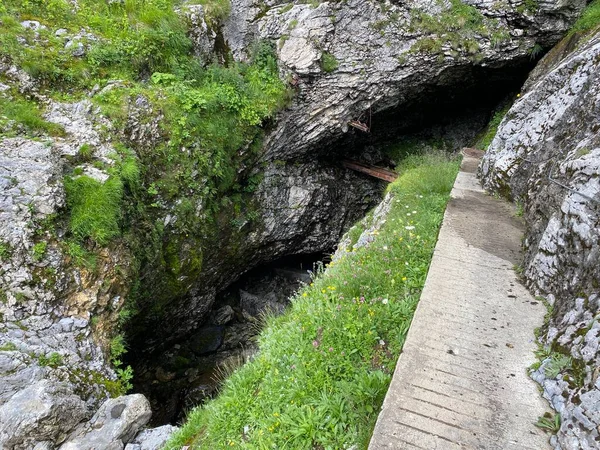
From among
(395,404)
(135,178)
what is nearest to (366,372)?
(395,404)

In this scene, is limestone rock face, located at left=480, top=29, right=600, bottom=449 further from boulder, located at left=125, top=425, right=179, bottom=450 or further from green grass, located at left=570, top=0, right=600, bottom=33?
boulder, located at left=125, top=425, right=179, bottom=450

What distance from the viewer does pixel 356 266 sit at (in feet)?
13.9

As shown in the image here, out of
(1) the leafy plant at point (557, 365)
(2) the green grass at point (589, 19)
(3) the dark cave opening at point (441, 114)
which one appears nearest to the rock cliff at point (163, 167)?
(3) the dark cave opening at point (441, 114)

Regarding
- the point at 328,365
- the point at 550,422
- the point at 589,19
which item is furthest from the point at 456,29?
the point at 550,422

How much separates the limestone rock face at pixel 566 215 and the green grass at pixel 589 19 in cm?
291

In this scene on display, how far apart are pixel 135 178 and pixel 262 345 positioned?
14.3 ft

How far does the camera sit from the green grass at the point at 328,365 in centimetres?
262

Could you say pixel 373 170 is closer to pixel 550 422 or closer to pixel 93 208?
pixel 93 208

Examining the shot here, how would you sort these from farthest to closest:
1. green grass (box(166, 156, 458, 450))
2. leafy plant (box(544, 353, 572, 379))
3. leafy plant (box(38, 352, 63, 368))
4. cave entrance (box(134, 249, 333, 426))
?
1. cave entrance (box(134, 249, 333, 426))
2. leafy plant (box(38, 352, 63, 368))
3. green grass (box(166, 156, 458, 450))
4. leafy plant (box(544, 353, 572, 379))

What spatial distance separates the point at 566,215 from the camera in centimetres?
292

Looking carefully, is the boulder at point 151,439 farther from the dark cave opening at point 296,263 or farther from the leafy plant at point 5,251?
the dark cave opening at point 296,263

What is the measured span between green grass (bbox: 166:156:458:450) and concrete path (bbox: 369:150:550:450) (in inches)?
11.3

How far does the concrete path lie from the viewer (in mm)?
2109

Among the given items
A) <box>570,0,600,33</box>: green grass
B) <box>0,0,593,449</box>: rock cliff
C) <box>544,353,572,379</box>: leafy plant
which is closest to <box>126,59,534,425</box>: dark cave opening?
<box>0,0,593,449</box>: rock cliff
